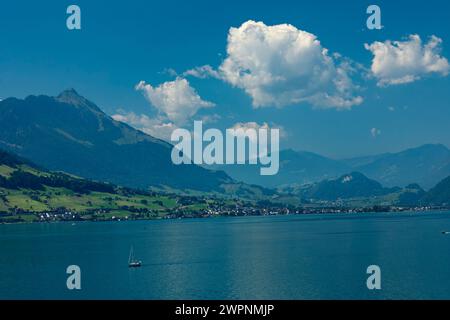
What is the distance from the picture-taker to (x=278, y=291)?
128 metres

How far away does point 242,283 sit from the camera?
140125 millimetres
